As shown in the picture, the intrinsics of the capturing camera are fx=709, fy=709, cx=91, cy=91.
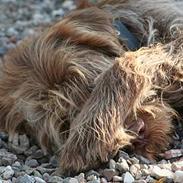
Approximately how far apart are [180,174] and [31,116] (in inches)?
46.2

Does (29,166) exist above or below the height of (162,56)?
below

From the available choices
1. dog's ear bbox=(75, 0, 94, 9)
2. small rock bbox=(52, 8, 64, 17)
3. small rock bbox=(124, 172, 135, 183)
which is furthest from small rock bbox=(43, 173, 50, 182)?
small rock bbox=(52, 8, 64, 17)

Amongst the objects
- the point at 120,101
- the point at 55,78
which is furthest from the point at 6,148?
the point at 120,101

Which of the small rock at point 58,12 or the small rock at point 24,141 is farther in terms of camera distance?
the small rock at point 58,12

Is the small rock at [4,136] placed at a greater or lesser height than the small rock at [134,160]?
lesser

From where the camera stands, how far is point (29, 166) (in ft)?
13.4

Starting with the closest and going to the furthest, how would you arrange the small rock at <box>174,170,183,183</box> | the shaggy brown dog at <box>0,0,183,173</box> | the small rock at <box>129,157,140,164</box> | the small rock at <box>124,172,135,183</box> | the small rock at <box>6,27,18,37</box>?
the small rock at <box>174,170,183,183</box>
the small rock at <box>124,172,135,183</box>
the small rock at <box>129,157,140,164</box>
the shaggy brown dog at <box>0,0,183,173</box>
the small rock at <box>6,27,18,37</box>

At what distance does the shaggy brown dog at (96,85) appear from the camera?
3.91 m

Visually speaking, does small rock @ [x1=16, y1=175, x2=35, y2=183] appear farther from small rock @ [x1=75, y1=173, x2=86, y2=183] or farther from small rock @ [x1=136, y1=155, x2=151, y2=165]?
small rock @ [x1=136, y1=155, x2=151, y2=165]

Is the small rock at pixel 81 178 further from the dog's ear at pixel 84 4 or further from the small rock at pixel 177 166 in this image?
the dog's ear at pixel 84 4

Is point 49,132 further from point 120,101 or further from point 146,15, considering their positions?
point 146,15

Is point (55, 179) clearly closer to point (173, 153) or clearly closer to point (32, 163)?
point (32, 163)

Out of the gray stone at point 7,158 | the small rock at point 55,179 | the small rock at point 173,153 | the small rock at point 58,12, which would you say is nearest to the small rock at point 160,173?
the small rock at point 173,153

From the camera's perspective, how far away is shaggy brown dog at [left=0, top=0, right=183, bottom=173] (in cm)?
391
